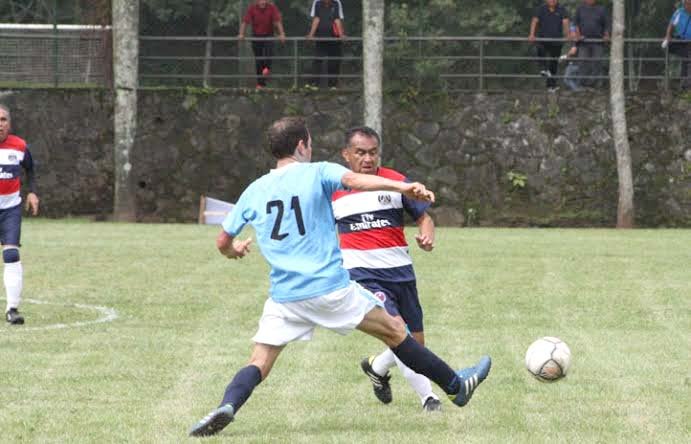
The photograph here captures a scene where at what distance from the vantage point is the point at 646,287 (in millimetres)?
14734

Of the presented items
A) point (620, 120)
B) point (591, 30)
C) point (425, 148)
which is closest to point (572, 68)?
point (591, 30)

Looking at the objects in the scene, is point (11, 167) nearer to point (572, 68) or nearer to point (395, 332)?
point (395, 332)

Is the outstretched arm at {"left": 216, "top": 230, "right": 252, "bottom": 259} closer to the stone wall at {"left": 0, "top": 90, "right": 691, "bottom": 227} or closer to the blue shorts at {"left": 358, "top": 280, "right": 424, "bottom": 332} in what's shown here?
the blue shorts at {"left": 358, "top": 280, "right": 424, "bottom": 332}

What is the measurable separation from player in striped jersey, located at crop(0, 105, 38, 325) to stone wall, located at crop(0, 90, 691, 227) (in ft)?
46.4

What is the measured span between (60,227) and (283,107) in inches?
184

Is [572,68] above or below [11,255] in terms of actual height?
above

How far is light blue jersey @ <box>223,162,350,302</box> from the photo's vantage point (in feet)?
23.2

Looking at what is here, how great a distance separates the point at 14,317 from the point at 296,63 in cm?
Result: 1487

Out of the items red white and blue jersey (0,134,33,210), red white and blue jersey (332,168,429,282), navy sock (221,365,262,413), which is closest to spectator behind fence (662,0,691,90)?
red white and blue jersey (0,134,33,210)

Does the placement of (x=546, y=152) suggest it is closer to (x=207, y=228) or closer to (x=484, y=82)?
(x=484, y=82)

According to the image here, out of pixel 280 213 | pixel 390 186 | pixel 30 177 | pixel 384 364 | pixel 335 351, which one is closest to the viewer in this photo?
pixel 390 186

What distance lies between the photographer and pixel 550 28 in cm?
2559

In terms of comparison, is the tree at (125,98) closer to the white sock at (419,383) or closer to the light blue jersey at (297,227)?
the white sock at (419,383)

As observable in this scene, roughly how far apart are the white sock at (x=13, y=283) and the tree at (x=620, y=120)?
1503cm
